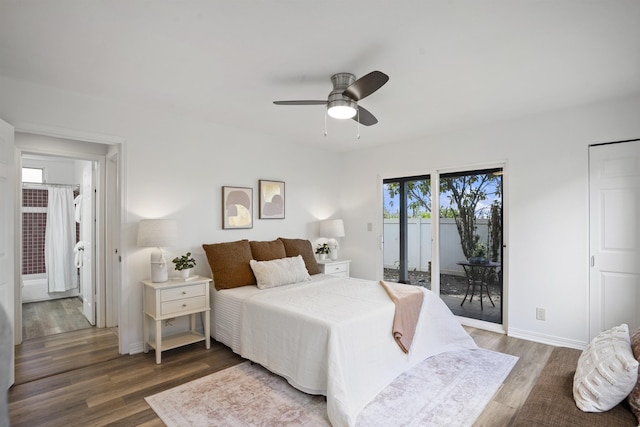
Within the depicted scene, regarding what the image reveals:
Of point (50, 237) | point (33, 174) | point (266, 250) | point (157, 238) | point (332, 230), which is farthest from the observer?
point (33, 174)

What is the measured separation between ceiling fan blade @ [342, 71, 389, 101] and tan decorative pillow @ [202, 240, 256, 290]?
212 cm

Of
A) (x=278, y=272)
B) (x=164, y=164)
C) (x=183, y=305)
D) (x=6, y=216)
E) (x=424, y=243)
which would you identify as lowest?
(x=183, y=305)

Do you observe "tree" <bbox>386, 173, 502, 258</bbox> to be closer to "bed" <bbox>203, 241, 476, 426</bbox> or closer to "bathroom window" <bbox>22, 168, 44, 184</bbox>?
"bed" <bbox>203, 241, 476, 426</bbox>

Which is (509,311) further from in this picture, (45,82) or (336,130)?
(45,82)

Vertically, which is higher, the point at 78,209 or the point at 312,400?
the point at 78,209

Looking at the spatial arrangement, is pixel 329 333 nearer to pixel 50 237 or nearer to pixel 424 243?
pixel 424 243

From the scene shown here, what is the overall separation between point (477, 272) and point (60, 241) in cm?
636

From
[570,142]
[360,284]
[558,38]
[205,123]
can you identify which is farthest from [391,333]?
[205,123]

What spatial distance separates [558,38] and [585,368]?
190 cm

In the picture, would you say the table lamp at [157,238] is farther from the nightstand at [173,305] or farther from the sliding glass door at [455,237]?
the sliding glass door at [455,237]

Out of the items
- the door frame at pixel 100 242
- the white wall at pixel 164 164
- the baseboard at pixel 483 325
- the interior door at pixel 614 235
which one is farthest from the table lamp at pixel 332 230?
the interior door at pixel 614 235

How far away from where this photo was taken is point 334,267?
4844 mm

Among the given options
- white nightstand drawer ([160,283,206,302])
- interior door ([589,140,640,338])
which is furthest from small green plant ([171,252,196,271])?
interior door ([589,140,640,338])

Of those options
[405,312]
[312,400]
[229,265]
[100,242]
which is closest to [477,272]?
[405,312]
